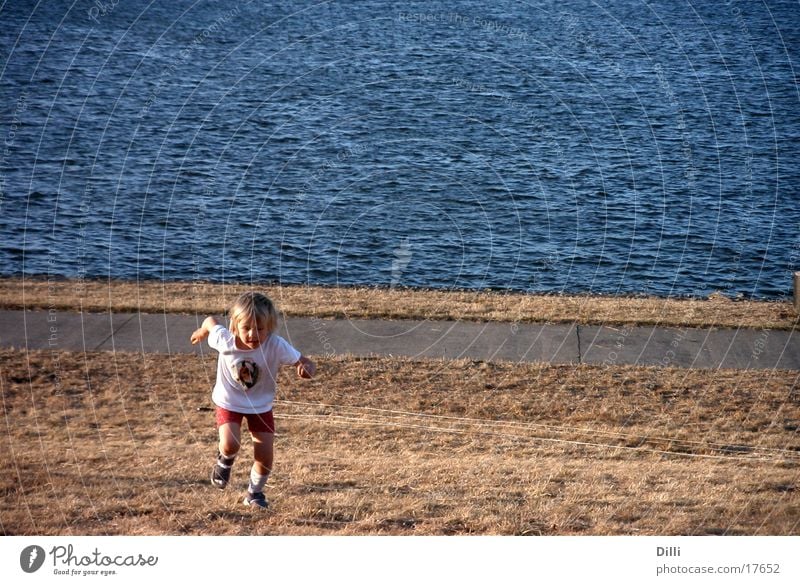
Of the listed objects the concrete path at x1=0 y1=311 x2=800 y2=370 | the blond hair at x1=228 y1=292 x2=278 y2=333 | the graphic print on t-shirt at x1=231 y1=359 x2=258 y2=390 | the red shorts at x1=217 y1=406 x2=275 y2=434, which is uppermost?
the blond hair at x1=228 y1=292 x2=278 y2=333

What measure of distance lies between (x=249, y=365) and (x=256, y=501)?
103cm

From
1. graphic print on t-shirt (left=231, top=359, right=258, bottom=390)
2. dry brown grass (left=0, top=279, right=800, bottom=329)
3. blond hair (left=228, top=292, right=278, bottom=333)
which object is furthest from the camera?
dry brown grass (left=0, top=279, right=800, bottom=329)

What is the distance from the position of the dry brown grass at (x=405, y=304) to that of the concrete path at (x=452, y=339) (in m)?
0.29

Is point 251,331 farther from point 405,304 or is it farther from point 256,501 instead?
point 405,304

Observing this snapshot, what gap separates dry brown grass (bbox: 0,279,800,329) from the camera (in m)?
14.5

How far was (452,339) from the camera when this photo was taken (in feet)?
44.1

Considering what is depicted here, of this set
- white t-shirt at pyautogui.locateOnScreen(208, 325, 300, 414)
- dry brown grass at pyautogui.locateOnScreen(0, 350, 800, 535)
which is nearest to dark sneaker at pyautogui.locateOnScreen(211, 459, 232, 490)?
dry brown grass at pyautogui.locateOnScreen(0, 350, 800, 535)

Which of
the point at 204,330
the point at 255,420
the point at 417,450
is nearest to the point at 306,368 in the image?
the point at 255,420

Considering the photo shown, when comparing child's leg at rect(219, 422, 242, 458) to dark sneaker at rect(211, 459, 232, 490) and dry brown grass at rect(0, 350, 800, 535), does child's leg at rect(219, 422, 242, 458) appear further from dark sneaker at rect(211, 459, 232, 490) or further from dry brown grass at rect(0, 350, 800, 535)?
dry brown grass at rect(0, 350, 800, 535)

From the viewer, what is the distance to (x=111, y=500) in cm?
793

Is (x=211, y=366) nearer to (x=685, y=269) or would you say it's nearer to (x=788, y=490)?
(x=788, y=490)

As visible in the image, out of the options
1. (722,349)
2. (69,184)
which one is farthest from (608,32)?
(722,349)

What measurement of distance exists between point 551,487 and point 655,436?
200cm

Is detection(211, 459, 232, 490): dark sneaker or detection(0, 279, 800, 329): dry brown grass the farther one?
detection(0, 279, 800, 329): dry brown grass
